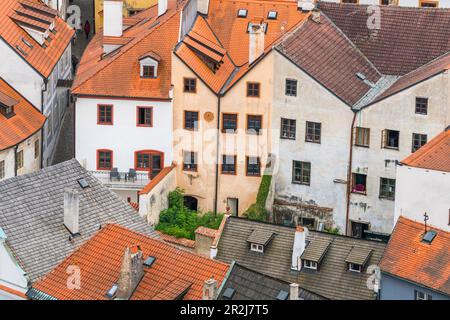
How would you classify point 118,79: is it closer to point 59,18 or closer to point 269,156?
point 269,156

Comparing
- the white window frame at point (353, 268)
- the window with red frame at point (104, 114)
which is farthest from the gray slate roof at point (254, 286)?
the window with red frame at point (104, 114)

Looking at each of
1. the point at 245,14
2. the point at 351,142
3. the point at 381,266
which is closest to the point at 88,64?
the point at 245,14

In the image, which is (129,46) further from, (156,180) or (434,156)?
(434,156)

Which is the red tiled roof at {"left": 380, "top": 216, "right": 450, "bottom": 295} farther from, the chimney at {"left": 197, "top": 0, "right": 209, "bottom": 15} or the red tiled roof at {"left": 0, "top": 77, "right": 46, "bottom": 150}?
the red tiled roof at {"left": 0, "top": 77, "right": 46, "bottom": 150}

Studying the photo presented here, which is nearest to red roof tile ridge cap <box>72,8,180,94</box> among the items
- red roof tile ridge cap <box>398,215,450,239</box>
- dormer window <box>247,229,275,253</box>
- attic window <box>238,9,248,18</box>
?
attic window <box>238,9,248,18</box>

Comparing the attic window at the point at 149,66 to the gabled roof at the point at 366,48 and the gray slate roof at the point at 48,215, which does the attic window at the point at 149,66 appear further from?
the gray slate roof at the point at 48,215

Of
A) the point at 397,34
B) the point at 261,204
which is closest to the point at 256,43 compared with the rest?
the point at 397,34
